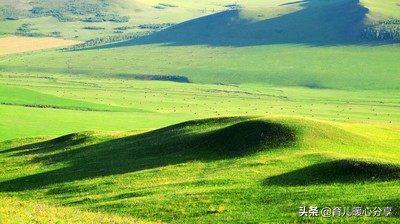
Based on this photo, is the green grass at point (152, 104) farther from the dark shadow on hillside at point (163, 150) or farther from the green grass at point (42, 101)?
the dark shadow on hillside at point (163, 150)

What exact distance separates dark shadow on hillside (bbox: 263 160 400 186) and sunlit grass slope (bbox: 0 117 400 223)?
64 millimetres

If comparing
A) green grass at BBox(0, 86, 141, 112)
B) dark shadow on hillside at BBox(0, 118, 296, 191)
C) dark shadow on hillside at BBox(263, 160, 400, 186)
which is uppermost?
dark shadow on hillside at BBox(263, 160, 400, 186)

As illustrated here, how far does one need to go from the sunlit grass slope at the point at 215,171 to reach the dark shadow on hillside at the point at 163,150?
3.9 inches

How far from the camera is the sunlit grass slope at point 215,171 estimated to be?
32.2 meters

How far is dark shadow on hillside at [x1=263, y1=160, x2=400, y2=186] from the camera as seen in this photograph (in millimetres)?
36812

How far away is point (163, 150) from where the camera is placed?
5547cm

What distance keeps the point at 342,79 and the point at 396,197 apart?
516 ft

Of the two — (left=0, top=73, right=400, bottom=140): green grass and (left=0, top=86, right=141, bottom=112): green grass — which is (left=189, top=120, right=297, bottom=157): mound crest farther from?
(left=0, top=86, right=141, bottom=112): green grass

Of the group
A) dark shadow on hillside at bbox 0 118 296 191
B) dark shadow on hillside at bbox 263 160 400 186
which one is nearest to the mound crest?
dark shadow on hillside at bbox 0 118 296 191

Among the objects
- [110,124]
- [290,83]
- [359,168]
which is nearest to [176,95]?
[290,83]

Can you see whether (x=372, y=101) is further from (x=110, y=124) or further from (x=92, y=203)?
(x=92, y=203)

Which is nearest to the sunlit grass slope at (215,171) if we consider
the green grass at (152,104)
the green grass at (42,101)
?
the green grass at (152,104)

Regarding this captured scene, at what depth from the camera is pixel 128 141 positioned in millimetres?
63125

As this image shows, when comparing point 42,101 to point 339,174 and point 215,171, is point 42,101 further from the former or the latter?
point 339,174
